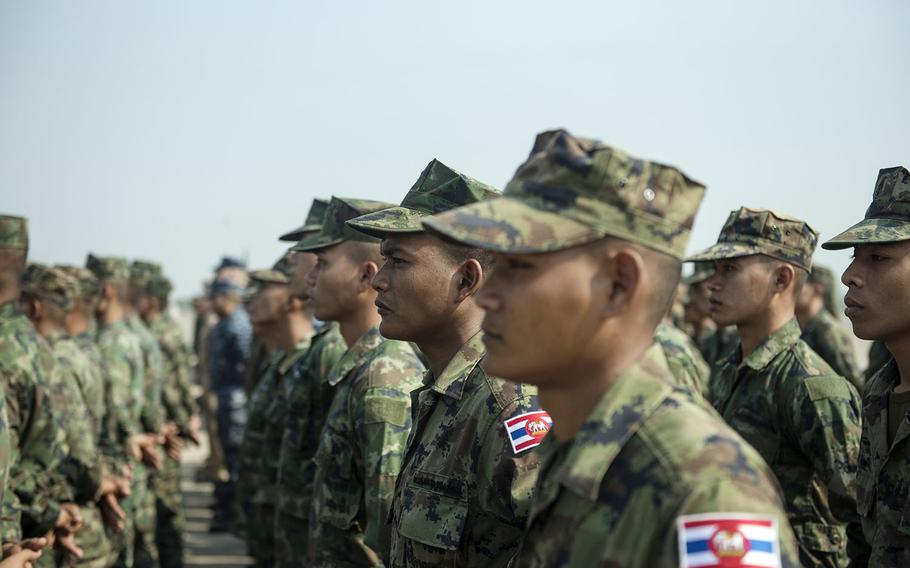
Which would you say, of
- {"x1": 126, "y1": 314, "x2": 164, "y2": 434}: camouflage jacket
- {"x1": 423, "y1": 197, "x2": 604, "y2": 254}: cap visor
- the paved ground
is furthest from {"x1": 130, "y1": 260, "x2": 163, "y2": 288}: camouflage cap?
{"x1": 423, "y1": 197, "x2": 604, "y2": 254}: cap visor

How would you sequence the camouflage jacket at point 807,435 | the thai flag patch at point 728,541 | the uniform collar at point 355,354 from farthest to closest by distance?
the uniform collar at point 355,354, the camouflage jacket at point 807,435, the thai flag patch at point 728,541

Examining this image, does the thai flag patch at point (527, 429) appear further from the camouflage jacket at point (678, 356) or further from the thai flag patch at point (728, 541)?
the camouflage jacket at point (678, 356)

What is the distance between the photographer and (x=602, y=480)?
204 cm

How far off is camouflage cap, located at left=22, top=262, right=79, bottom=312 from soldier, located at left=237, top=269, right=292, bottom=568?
1677 millimetres

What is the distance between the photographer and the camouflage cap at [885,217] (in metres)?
4.30

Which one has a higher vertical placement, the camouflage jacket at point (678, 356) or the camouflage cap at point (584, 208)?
the camouflage cap at point (584, 208)

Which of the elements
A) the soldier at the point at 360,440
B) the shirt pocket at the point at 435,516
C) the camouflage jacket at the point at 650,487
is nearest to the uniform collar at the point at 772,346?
the soldier at the point at 360,440

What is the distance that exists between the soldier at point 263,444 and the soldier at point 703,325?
479 centimetres

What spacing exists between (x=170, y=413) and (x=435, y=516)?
31.1ft

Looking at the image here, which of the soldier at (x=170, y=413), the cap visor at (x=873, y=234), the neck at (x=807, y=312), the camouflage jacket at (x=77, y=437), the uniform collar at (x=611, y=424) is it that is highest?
the cap visor at (x=873, y=234)

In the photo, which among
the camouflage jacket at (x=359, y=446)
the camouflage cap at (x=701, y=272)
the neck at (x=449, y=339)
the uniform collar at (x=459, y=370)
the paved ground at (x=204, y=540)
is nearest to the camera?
the uniform collar at (x=459, y=370)

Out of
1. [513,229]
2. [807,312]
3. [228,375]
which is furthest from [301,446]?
[228,375]

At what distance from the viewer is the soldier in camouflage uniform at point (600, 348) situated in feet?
6.36

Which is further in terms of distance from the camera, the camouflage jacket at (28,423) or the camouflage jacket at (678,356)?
the camouflage jacket at (678,356)
